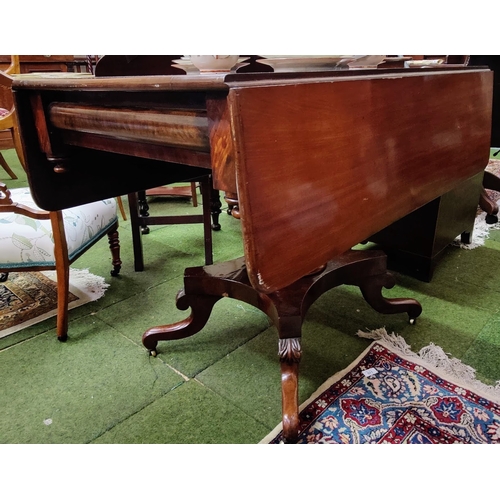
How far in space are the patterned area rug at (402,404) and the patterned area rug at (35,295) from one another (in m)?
0.95

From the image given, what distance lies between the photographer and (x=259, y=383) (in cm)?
117

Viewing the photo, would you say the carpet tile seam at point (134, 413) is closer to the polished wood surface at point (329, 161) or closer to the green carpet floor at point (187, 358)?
the green carpet floor at point (187, 358)

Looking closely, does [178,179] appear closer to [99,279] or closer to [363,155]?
[99,279]

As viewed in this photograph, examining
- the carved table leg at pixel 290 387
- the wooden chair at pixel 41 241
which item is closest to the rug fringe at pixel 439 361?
the carved table leg at pixel 290 387

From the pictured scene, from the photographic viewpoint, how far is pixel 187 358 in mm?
1282

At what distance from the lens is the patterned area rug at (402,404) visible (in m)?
0.99

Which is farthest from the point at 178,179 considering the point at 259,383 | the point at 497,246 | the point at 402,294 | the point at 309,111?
the point at 497,246

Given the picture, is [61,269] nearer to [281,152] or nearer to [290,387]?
[290,387]

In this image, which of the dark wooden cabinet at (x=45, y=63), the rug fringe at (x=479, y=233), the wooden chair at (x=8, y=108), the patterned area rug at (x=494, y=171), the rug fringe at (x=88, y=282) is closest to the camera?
the rug fringe at (x=88, y=282)

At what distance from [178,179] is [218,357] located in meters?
0.58

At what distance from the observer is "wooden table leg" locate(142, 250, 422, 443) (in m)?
1.05

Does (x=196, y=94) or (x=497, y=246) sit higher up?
(x=196, y=94)

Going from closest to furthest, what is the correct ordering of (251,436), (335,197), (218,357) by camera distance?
(335,197) → (251,436) → (218,357)

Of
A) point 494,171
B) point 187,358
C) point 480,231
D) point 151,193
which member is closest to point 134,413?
point 187,358
